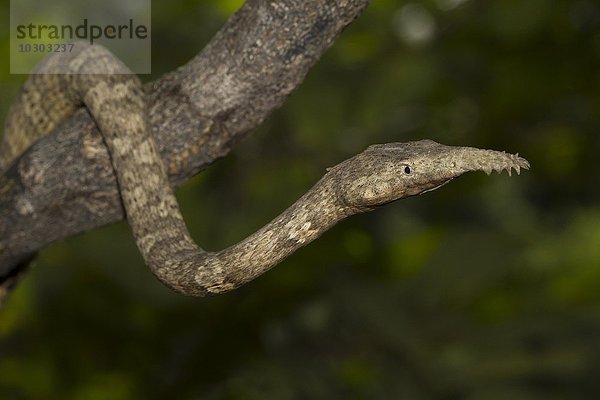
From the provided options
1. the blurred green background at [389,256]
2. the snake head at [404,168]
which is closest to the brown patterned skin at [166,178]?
the snake head at [404,168]

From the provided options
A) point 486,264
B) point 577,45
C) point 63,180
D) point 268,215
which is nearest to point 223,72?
point 63,180

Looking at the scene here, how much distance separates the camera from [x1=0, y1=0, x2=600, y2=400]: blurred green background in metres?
3.53

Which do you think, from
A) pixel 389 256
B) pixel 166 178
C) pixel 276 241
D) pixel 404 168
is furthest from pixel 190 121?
pixel 389 256

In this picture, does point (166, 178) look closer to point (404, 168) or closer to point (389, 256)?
point (404, 168)

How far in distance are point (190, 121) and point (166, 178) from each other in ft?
0.65

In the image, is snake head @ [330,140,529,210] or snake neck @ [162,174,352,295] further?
snake neck @ [162,174,352,295]

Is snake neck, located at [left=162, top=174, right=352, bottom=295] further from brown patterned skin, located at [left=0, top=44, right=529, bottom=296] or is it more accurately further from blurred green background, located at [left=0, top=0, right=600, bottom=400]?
blurred green background, located at [left=0, top=0, right=600, bottom=400]

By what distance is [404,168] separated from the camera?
6.73 feet

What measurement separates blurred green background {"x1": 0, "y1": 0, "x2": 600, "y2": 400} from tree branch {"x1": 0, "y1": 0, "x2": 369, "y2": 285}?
0.98 m

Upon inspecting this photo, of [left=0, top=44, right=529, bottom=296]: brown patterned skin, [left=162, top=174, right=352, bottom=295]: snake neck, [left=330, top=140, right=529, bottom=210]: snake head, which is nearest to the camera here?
[left=330, top=140, right=529, bottom=210]: snake head

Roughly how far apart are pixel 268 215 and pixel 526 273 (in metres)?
1.20

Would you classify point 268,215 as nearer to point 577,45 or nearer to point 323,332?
point 323,332

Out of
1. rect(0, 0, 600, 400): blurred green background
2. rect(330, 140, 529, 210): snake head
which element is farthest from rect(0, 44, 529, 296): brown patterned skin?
rect(0, 0, 600, 400): blurred green background

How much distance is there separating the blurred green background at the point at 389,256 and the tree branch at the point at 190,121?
0.98 m
